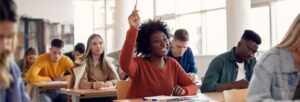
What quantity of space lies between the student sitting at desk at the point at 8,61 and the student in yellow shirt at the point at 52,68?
181 inches

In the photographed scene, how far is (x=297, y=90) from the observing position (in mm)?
1908

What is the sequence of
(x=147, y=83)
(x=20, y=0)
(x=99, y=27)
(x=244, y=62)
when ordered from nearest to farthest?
(x=147, y=83), (x=244, y=62), (x=20, y=0), (x=99, y=27)

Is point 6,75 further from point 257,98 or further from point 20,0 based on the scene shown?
point 20,0

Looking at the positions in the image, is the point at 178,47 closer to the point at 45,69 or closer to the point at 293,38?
the point at 45,69

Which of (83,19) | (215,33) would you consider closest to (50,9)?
(83,19)

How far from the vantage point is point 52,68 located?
606 cm

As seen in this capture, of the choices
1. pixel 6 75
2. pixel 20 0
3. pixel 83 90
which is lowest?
pixel 83 90

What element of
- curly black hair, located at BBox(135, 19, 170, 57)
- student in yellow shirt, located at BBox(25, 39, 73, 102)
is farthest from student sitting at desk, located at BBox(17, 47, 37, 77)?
curly black hair, located at BBox(135, 19, 170, 57)

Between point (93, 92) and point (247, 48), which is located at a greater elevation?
point (247, 48)

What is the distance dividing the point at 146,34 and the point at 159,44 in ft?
0.62

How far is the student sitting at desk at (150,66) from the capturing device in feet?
9.66

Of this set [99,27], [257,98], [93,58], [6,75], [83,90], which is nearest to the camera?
[6,75]

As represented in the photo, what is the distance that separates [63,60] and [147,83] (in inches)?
132

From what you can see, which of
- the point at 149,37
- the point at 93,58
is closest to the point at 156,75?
the point at 149,37
